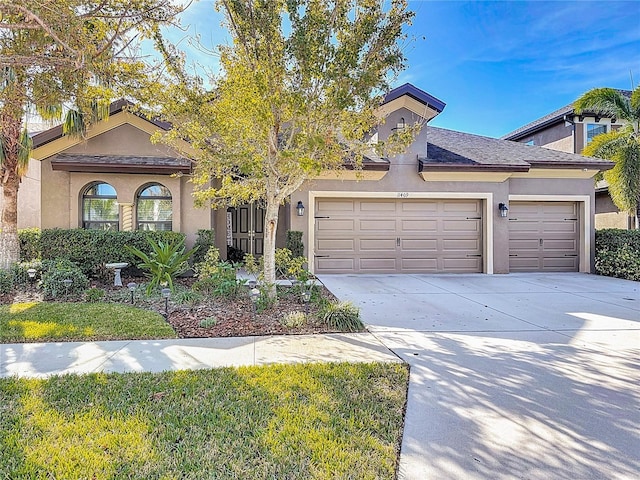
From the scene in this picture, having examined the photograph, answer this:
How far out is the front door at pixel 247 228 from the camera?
12.8 m

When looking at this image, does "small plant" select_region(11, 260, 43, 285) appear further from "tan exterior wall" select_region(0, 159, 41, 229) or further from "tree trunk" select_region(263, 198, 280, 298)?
"tan exterior wall" select_region(0, 159, 41, 229)

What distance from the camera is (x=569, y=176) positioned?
39.4 feet

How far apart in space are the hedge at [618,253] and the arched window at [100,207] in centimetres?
1529

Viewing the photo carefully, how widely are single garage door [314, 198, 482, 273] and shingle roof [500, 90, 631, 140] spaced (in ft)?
33.0

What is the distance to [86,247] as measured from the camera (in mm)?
8883

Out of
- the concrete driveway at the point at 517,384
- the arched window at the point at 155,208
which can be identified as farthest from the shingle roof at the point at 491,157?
the arched window at the point at 155,208

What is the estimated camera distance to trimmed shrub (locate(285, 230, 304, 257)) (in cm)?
1089

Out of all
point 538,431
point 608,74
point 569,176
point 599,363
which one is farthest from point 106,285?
point 608,74

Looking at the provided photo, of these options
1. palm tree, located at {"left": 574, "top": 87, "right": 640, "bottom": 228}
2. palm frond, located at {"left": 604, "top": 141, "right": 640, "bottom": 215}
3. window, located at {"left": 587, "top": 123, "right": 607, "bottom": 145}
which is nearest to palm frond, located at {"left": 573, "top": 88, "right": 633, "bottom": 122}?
palm tree, located at {"left": 574, "top": 87, "right": 640, "bottom": 228}

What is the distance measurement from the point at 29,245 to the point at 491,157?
45.5ft

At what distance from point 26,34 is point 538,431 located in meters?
9.76

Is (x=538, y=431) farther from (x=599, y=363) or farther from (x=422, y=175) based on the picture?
(x=422, y=175)

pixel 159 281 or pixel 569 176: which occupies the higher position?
pixel 569 176

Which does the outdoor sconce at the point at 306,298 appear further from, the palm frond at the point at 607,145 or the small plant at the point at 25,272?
the palm frond at the point at 607,145
